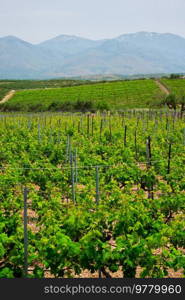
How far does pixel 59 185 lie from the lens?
967 centimetres

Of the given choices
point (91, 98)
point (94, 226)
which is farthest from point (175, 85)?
point (94, 226)

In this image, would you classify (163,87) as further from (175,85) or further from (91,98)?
(91,98)

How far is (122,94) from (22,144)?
50.4 meters

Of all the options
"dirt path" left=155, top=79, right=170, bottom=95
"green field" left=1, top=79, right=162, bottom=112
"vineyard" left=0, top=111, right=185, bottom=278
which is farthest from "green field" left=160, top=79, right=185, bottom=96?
"vineyard" left=0, top=111, right=185, bottom=278

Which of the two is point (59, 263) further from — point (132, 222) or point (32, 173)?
point (32, 173)

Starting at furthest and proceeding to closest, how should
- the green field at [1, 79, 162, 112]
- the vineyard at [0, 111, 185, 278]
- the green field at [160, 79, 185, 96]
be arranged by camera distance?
the green field at [160, 79, 185, 96] < the green field at [1, 79, 162, 112] < the vineyard at [0, 111, 185, 278]

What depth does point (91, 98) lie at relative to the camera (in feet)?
203

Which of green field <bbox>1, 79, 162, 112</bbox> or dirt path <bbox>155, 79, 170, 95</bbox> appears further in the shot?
dirt path <bbox>155, 79, 170, 95</bbox>

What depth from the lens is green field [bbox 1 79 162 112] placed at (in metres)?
54.7

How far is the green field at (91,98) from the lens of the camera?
54719 mm

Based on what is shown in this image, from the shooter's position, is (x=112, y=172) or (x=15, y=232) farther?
(x=112, y=172)

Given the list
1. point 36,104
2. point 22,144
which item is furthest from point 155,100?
point 22,144

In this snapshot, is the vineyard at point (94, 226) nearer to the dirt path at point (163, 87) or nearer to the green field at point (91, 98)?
the green field at point (91, 98)

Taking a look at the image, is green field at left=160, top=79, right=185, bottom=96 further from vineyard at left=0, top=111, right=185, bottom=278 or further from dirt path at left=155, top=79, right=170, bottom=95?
vineyard at left=0, top=111, right=185, bottom=278
